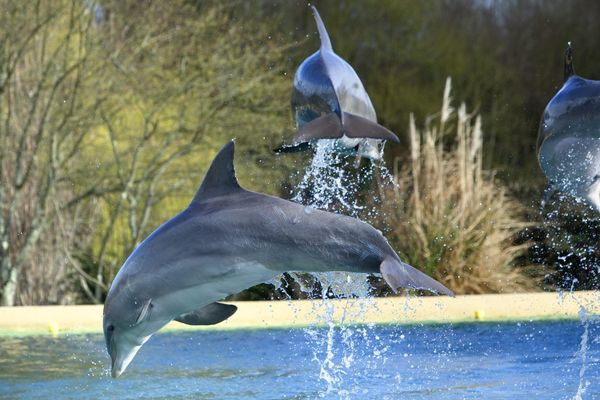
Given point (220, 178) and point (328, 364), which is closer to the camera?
point (220, 178)

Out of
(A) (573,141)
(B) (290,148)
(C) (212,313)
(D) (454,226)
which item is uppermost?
(D) (454,226)

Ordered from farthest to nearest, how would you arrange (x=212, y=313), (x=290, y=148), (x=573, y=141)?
1. (x=573, y=141)
2. (x=290, y=148)
3. (x=212, y=313)

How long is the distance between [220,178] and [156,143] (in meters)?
8.24

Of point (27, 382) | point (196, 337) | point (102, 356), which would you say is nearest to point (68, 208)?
point (196, 337)

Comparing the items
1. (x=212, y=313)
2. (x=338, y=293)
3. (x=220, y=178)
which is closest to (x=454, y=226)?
(x=338, y=293)

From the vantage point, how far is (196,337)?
7.94 m

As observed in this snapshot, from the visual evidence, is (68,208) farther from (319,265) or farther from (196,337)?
(319,265)

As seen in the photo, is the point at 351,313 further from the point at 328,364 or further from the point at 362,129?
the point at 362,129

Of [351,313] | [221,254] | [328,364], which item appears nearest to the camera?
[221,254]

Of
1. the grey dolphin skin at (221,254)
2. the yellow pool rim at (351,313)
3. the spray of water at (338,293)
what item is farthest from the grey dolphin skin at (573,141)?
the yellow pool rim at (351,313)

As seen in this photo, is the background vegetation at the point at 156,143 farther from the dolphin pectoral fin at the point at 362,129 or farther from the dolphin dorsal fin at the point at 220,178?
the dolphin dorsal fin at the point at 220,178

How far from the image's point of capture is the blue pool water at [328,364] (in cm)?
554

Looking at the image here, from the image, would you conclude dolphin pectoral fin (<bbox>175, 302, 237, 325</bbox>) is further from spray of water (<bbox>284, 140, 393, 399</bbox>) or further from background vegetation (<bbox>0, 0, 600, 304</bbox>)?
background vegetation (<bbox>0, 0, 600, 304</bbox>)

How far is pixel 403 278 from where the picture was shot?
10.3ft
